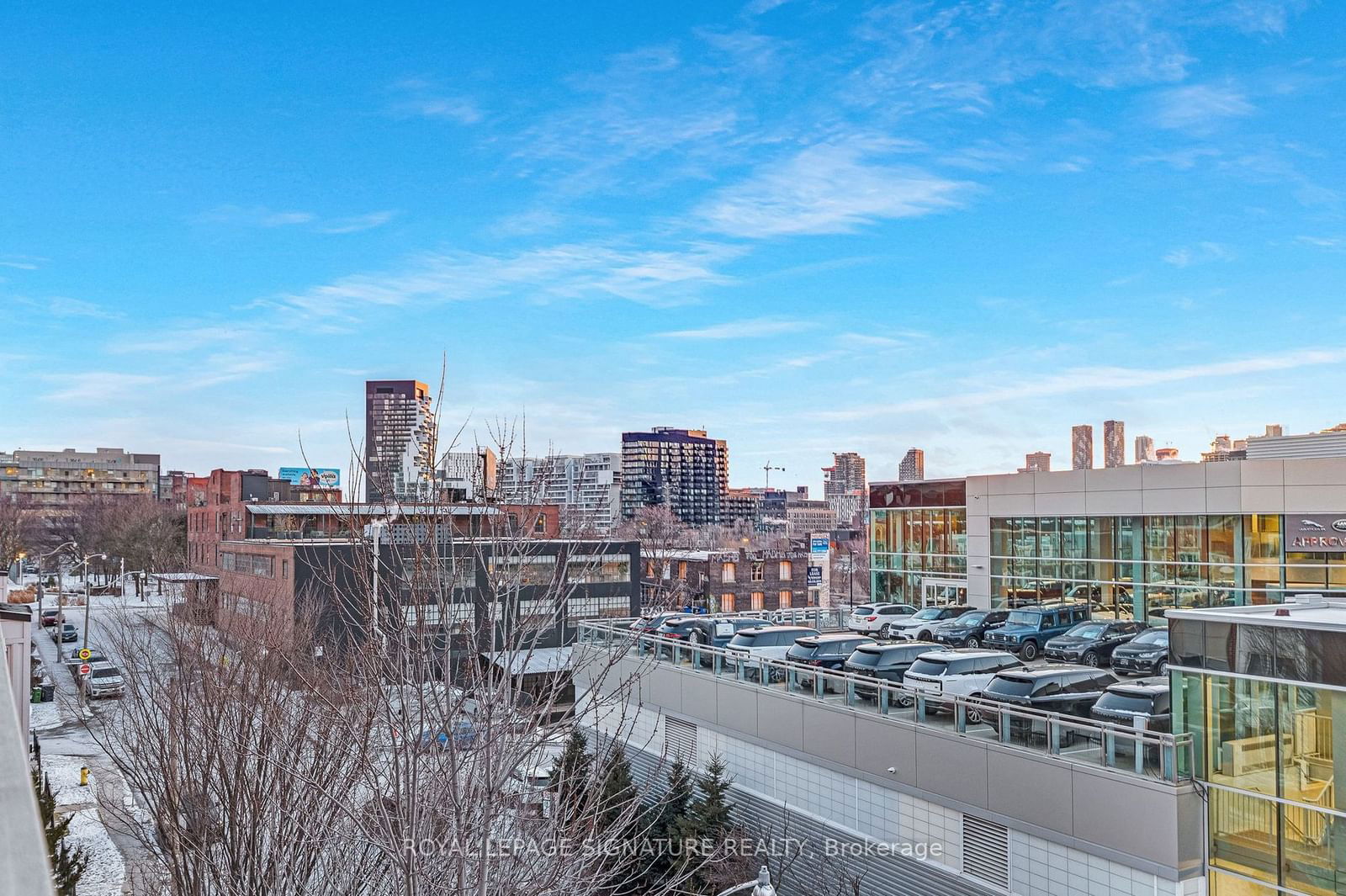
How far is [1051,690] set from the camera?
18688mm

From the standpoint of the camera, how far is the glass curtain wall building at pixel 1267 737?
41.6ft

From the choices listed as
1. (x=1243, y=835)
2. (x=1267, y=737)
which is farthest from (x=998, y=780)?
(x=1267, y=737)

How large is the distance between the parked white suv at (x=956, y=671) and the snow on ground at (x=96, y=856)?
19.2m

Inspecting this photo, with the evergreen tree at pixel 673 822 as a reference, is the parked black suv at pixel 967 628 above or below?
above

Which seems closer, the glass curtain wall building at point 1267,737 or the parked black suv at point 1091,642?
the glass curtain wall building at point 1267,737

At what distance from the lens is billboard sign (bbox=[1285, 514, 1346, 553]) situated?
106 feet

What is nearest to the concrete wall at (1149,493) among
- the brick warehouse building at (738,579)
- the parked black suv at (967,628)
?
the parked black suv at (967,628)

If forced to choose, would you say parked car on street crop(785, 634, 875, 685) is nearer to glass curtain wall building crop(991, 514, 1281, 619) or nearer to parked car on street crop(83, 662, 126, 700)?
glass curtain wall building crop(991, 514, 1281, 619)

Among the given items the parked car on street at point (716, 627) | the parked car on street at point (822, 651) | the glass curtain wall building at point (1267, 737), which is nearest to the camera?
the glass curtain wall building at point (1267, 737)

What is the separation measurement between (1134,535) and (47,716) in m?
46.9

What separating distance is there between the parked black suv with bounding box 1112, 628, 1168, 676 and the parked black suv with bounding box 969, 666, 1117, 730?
4.51 m

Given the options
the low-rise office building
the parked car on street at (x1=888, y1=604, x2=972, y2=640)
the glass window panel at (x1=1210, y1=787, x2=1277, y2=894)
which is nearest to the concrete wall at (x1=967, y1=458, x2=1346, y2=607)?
the low-rise office building

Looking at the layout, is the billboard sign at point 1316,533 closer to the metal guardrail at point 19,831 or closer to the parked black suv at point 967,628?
the parked black suv at point 967,628

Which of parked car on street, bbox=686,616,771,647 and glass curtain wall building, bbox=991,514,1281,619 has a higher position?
glass curtain wall building, bbox=991,514,1281,619
